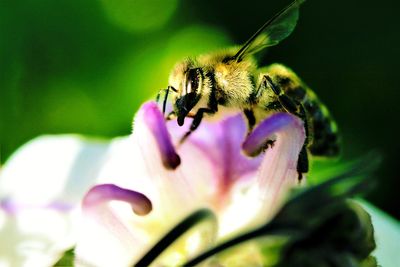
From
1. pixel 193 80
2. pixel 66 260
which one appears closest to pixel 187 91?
pixel 193 80

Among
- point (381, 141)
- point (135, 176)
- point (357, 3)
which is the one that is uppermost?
point (357, 3)

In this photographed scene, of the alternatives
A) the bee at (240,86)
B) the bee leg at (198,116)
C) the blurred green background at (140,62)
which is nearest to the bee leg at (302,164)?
the bee at (240,86)

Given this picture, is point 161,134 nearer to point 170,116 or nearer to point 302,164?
point 170,116

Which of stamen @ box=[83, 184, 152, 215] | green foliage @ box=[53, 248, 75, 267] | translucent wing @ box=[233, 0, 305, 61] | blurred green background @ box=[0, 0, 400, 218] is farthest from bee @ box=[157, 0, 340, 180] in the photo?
blurred green background @ box=[0, 0, 400, 218]

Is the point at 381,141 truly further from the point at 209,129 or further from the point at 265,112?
the point at 265,112

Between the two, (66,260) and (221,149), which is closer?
(66,260)

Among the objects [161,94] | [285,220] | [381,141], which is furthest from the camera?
[381,141]

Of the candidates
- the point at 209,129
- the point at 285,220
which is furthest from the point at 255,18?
the point at 285,220
